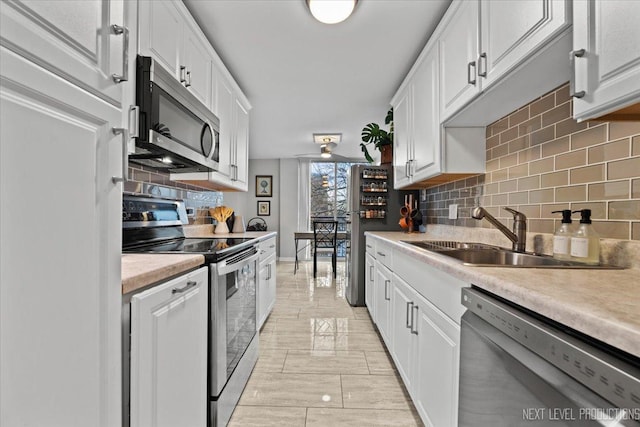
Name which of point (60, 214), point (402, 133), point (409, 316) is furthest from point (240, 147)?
point (60, 214)

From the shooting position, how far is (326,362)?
2158 mm

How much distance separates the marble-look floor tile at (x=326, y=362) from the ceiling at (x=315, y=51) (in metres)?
2.37

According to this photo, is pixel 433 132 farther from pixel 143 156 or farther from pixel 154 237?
pixel 154 237

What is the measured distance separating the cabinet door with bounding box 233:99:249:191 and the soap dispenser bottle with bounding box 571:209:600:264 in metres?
2.55

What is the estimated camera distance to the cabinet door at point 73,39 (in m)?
0.53

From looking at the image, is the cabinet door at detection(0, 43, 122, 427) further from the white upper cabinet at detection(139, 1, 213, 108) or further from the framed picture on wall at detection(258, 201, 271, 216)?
the framed picture on wall at detection(258, 201, 271, 216)

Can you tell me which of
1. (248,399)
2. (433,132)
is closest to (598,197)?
(433,132)

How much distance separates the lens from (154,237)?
1.90 m

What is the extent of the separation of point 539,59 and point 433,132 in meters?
0.97

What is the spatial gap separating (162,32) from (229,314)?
158 centimetres

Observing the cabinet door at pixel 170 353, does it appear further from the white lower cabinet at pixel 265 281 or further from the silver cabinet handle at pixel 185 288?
the white lower cabinet at pixel 265 281

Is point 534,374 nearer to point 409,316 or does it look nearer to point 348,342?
point 409,316

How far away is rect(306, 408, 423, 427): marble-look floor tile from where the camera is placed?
1521 millimetres

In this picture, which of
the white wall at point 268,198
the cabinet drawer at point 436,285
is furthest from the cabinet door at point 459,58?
the white wall at point 268,198
